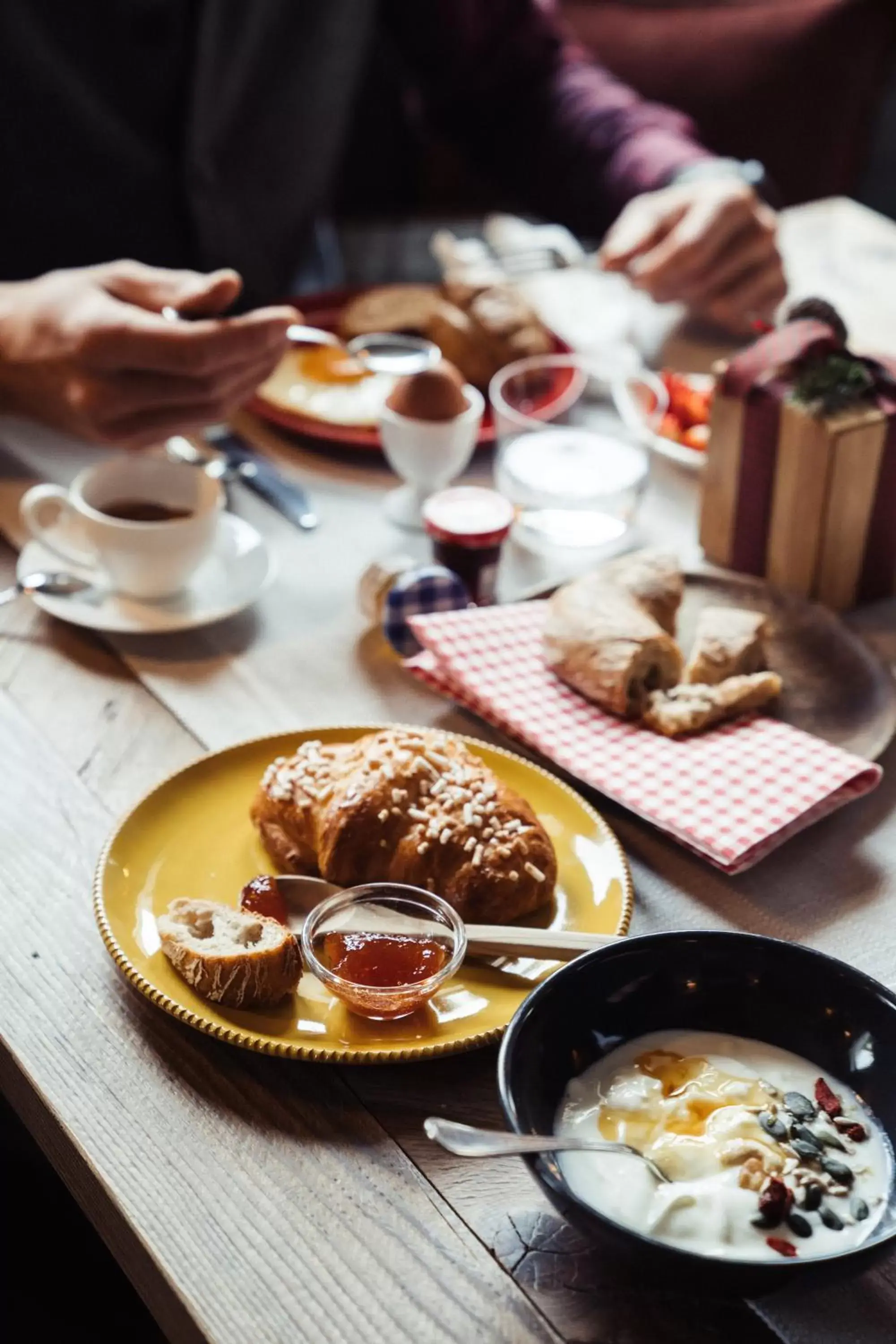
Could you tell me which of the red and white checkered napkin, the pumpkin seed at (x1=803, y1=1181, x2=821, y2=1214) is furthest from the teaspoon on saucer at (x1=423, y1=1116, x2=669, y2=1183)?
the red and white checkered napkin

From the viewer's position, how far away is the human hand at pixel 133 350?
1352 mm

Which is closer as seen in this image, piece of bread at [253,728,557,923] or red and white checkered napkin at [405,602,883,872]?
piece of bread at [253,728,557,923]

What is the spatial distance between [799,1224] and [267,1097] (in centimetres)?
33

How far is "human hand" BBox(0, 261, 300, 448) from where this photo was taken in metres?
1.35

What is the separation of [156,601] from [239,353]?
0.87ft

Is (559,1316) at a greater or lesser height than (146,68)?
lesser

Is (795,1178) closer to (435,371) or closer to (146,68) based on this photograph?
(435,371)

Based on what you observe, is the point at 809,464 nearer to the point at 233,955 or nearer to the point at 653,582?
the point at 653,582

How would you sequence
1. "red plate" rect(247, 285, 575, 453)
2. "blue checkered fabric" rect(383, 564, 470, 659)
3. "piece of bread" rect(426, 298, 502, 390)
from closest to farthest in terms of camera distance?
"blue checkered fabric" rect(383, 564, 470, 659), "red plate" rect(247, 285, 575, 453), "piece of bread" rect(426, 298, 502, 390)

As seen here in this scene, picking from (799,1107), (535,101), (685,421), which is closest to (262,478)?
(685,421)

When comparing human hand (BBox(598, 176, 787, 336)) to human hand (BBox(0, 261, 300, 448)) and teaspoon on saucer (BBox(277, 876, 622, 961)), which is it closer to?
human hand (BBox(0, 261, 300, 448))

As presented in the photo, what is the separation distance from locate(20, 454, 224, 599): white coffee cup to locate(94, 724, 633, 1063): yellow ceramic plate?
0.29 m

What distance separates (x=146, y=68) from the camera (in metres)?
2.00

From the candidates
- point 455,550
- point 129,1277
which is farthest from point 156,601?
point 129,1277
